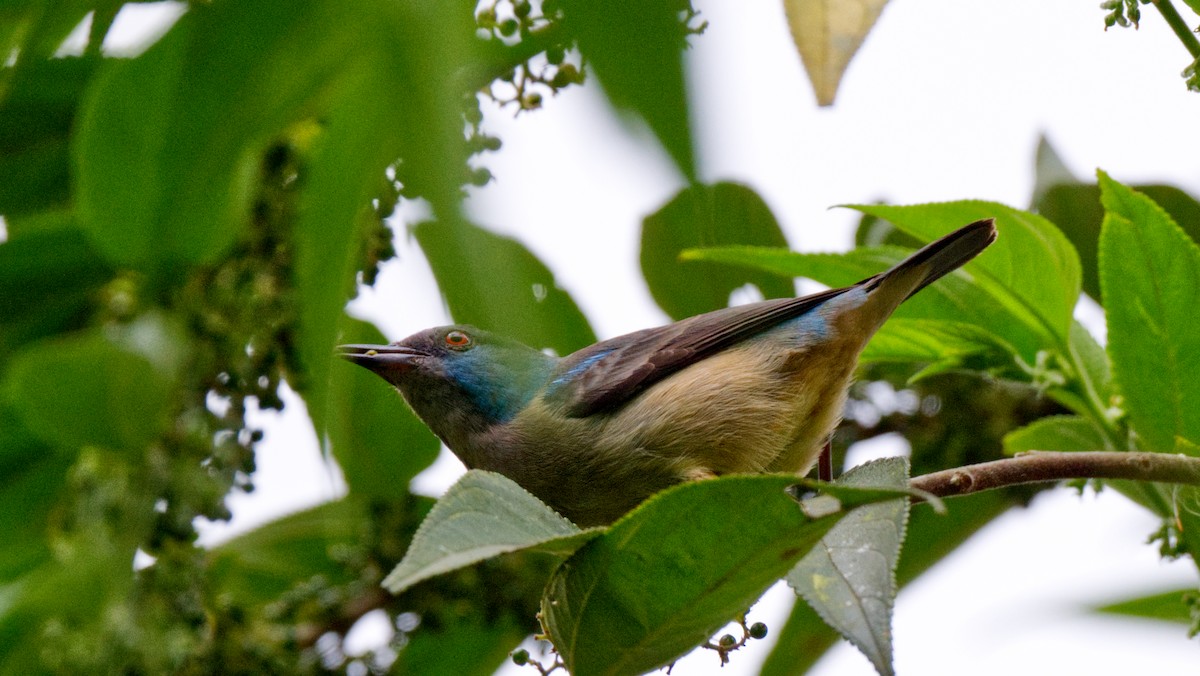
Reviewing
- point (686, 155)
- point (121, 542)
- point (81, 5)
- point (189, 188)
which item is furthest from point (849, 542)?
point (121, 542)

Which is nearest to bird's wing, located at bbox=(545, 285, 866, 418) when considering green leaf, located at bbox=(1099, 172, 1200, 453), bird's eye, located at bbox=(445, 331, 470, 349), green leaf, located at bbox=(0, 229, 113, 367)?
bird's eye, located at bbox=(445, 331, 470, 349)

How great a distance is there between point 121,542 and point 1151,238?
6.72ft

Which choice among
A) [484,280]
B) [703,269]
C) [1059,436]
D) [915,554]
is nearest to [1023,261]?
[1059,436]

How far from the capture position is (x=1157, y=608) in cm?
296

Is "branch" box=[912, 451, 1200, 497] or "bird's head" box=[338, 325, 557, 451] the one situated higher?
"bird's head" box=[338, 325, 557, 451]

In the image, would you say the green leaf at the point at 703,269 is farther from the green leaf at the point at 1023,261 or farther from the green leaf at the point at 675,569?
the green leaf at the point at 675,569

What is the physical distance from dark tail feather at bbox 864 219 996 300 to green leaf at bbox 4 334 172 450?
5.06 feet

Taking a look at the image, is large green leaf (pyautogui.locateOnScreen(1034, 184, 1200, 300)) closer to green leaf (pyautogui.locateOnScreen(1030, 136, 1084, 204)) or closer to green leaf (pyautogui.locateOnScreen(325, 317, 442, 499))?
green leaf (pyautogui.locateOnScreen(1030, 136, 1084, 204))

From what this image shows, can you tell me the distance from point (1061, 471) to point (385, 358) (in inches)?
77.7

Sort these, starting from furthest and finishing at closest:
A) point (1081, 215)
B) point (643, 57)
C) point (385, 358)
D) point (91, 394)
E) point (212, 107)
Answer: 1. point (385, 358)
2. point (1081, 215)
3. point (91, 394)
4. point (212, 107)
5. point (643, 57)

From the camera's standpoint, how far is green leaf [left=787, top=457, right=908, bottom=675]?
54.4 inches

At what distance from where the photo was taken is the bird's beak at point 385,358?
331 centimetres

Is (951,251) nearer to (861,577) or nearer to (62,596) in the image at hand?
(861,577)

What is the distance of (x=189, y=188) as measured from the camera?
1.84 meters
